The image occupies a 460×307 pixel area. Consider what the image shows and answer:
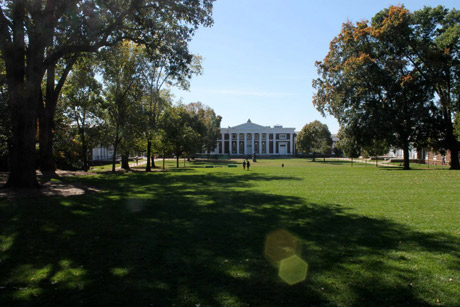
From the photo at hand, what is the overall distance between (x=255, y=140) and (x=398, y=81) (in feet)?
292

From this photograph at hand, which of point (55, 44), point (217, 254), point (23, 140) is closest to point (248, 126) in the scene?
point (55, 44)

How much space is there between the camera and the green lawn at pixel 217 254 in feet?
15.2

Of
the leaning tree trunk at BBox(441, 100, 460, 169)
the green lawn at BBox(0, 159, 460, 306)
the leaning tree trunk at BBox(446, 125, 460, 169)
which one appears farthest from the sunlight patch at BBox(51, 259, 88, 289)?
the leaning tree trunk at BBox(446, 125, 460, 169)

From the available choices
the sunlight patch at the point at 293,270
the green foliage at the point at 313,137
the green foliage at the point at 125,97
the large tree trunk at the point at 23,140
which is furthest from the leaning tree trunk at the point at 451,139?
the green foliage at the point at 313,137

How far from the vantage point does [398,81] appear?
3588cm

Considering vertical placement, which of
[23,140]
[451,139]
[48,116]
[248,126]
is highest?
[248,126]

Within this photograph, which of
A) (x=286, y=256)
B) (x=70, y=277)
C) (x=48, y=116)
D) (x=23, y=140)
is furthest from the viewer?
(x=48, y=116)

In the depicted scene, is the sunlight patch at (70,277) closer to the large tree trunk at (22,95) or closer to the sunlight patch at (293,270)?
the sunlight patch at (293,270)

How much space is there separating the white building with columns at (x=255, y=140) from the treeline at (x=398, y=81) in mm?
84546

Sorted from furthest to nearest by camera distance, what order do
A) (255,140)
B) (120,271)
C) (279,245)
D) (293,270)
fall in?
1. (255,140)
2. (279,245)
3. (293,270)
4. (120,271)

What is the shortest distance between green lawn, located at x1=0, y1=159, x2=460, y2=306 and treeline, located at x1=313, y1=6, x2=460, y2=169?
2712cm


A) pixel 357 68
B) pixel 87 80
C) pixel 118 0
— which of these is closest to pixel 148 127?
pixel 87 80

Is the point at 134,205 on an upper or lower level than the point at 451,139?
lower

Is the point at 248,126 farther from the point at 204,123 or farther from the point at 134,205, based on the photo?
the point at 134,205
